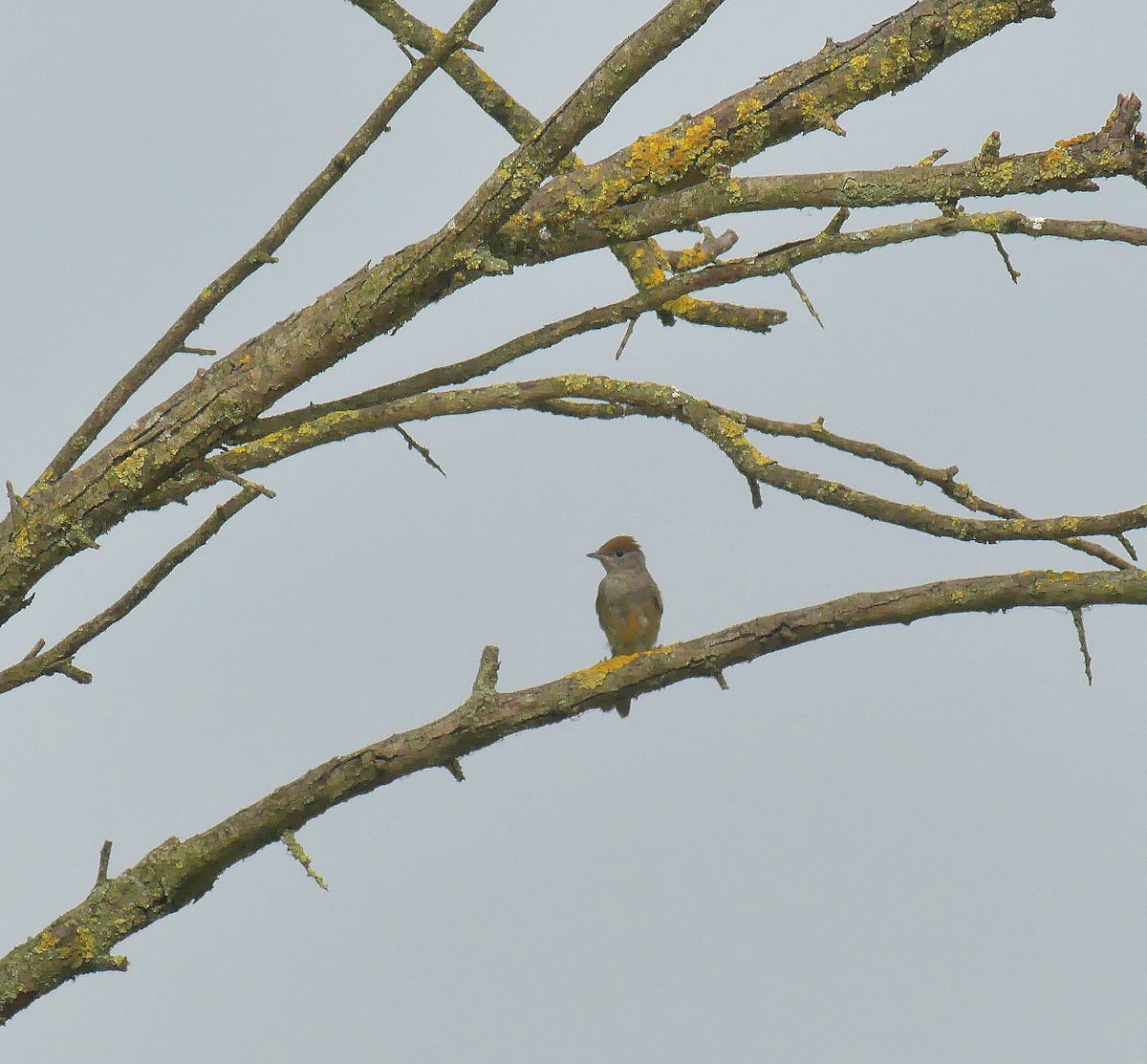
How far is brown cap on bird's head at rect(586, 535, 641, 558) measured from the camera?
33.3 feet

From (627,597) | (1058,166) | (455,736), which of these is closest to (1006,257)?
(1058,166)

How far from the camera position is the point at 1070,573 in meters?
4.49

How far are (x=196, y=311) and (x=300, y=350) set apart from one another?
0.37 meters

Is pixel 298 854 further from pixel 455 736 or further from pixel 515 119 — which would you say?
pixel 515 119

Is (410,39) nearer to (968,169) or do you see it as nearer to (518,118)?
(518,118)

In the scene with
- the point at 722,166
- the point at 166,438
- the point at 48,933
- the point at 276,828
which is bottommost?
the point at 48,933

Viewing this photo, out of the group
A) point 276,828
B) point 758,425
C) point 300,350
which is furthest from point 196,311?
point 758,425

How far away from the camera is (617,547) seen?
33.3 ft

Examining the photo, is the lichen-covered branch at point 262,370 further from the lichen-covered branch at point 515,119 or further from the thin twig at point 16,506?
the lichen-covered branch at point 515,119

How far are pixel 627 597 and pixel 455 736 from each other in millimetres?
5324

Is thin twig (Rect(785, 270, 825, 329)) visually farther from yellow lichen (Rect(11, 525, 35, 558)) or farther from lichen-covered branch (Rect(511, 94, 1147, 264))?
yellow lichen (Rect(11, 525, 35, 558))

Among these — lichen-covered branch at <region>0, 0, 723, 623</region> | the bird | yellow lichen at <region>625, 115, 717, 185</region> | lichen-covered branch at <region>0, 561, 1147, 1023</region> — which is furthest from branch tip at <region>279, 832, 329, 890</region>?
the bird

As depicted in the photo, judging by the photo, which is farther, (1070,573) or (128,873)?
(128,873)

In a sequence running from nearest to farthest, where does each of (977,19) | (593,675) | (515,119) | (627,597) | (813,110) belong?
(977,19)
(813,110)
(593,675)
(515,119)
(627,597)
